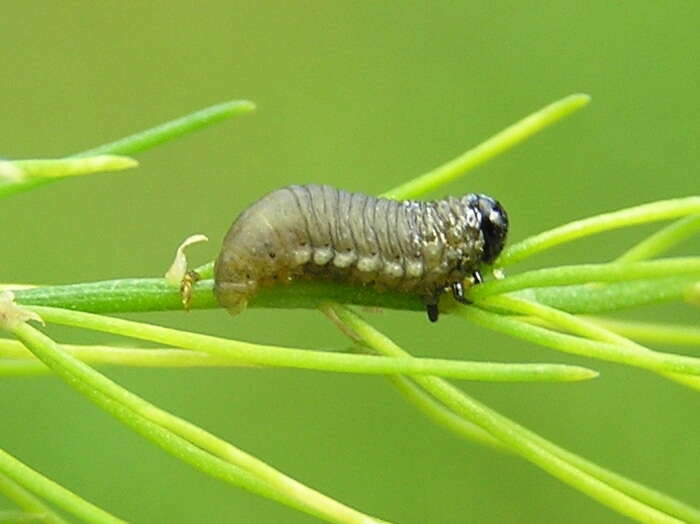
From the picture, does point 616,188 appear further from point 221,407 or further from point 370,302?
point 370,302

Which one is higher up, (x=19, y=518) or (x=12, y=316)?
(x=12, y=316)

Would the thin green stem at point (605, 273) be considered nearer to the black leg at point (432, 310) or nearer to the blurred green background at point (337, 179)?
the black leg at point (432, 310)

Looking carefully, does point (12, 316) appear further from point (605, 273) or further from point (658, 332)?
point (658, 332)

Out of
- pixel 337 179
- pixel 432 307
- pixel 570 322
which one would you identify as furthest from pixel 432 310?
pixel 337 179

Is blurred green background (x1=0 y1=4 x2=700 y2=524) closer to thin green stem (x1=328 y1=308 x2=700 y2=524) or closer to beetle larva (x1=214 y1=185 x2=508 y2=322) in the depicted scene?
beetle larva (x1=214 y1=185 x2=508 y2=322)

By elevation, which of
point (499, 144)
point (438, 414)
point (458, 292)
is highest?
point (499, 144)

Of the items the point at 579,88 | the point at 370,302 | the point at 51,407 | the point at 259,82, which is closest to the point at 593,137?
the point at 579,88

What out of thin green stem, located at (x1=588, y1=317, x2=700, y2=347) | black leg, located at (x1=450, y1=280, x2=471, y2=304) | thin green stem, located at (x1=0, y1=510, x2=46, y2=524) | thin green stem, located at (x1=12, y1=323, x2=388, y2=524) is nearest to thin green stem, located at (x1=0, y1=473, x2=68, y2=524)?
thin green stem, located at (x1=0, y1=510, x2=46, y2=524)
